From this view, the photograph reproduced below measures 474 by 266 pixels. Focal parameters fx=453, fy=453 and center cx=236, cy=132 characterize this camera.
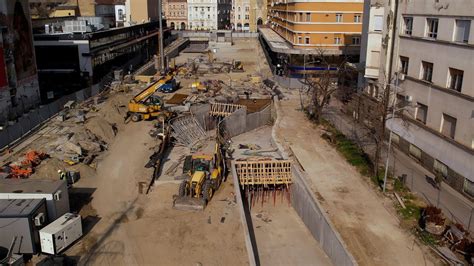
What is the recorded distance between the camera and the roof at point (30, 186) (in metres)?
20.6

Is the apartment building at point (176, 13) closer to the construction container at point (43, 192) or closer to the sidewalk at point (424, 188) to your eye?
the sidewalk at point (424, 188)

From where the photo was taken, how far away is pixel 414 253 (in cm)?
1933

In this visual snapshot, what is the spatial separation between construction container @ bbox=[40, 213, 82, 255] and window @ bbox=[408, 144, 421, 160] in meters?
19.9

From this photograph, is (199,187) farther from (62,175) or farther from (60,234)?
(62,175)

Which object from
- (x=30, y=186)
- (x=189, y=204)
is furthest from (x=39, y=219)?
(x=189, y=204)

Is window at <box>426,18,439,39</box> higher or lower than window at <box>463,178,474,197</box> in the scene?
higher

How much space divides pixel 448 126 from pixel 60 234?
2060 centimetres

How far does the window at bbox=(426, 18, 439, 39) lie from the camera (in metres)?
26.6

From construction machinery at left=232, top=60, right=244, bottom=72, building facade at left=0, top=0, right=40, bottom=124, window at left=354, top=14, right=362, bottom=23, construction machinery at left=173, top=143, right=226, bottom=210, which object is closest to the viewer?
construction machinery at left=173, top=143, right=226, bottom=210

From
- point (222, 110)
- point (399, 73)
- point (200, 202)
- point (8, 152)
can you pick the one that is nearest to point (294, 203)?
point (200, 202)

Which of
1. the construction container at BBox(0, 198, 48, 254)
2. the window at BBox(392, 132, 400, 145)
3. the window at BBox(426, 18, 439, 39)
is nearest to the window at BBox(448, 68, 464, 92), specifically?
the window at BBox(426, 18, 439, 39)

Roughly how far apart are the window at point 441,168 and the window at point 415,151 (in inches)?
80.9

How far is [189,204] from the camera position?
23312mm

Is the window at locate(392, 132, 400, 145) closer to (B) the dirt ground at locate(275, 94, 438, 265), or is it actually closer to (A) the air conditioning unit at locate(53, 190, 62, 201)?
(B) the dirt ground at locate(275, 94, 438, 265)
